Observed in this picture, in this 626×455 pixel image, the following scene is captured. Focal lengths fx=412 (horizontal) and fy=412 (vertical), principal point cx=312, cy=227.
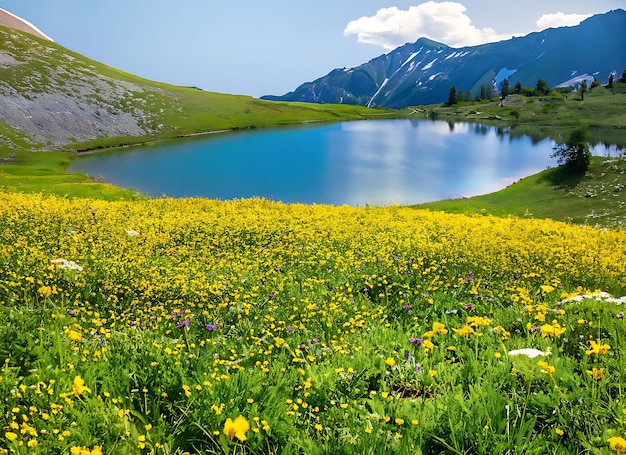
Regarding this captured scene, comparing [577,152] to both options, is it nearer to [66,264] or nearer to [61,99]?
[66,264]

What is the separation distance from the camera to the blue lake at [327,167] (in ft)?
201

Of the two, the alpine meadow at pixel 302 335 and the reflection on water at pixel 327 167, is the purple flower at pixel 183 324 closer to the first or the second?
the alpine meadow at pixel 302 335

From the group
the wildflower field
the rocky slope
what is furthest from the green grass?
the rocky slope

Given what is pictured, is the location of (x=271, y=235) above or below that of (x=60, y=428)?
below

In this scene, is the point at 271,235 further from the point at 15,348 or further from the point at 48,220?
the point at 15,348

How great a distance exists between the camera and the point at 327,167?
79375 millimetres

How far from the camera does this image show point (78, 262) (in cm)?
1179

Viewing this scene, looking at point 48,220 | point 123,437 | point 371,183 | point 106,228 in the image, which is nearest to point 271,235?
point 106,228

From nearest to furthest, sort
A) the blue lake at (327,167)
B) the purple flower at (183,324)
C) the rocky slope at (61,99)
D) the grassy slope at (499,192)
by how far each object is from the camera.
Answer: the purple flower at (183,324), the grassy slope at (499,192), the blue lake at (327,167), the rocky slope at (61,99)

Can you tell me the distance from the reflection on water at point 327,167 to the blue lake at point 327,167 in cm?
16

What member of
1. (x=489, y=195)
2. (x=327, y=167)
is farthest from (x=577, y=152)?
(x=327, y=167)

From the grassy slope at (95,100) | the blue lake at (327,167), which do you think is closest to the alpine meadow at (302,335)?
the blue lake at (327,167)

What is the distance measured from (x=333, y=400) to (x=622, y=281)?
10.7 metres

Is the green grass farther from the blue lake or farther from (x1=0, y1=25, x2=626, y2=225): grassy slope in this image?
the blue lake
